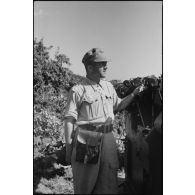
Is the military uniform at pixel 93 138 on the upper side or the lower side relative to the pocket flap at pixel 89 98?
lower

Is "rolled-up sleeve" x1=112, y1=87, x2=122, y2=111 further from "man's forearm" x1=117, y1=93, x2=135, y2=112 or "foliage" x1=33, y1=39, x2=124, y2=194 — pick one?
"foliage" x1=33, y1=39, x2=124, y2=194

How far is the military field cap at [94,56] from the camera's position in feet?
9.52

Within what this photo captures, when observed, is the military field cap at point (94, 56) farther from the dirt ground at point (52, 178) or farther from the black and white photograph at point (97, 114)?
the dirt ground at point (52, 178)

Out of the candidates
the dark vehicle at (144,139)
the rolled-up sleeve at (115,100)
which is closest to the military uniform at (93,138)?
the rolled-up sleeve at (115,100)

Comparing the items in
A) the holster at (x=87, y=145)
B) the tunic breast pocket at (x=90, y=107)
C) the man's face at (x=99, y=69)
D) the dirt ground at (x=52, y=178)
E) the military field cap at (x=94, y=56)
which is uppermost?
the military field cap at (x=94, y=56)

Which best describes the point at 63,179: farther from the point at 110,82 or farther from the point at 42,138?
the point at 110,82

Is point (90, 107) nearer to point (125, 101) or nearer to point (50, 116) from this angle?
point (125, 101)

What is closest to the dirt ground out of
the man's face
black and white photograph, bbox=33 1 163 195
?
black and white photograph, bbox=33 1 163 195

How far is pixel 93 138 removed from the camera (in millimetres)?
2795

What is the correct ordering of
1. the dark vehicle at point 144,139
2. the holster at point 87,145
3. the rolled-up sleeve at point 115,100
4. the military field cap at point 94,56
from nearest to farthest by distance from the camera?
the dark vehicle at point 144,139 → the holster at point 87,145 → the military field cap at point 94,56 → the rolled-up sleeve at point 115,100
